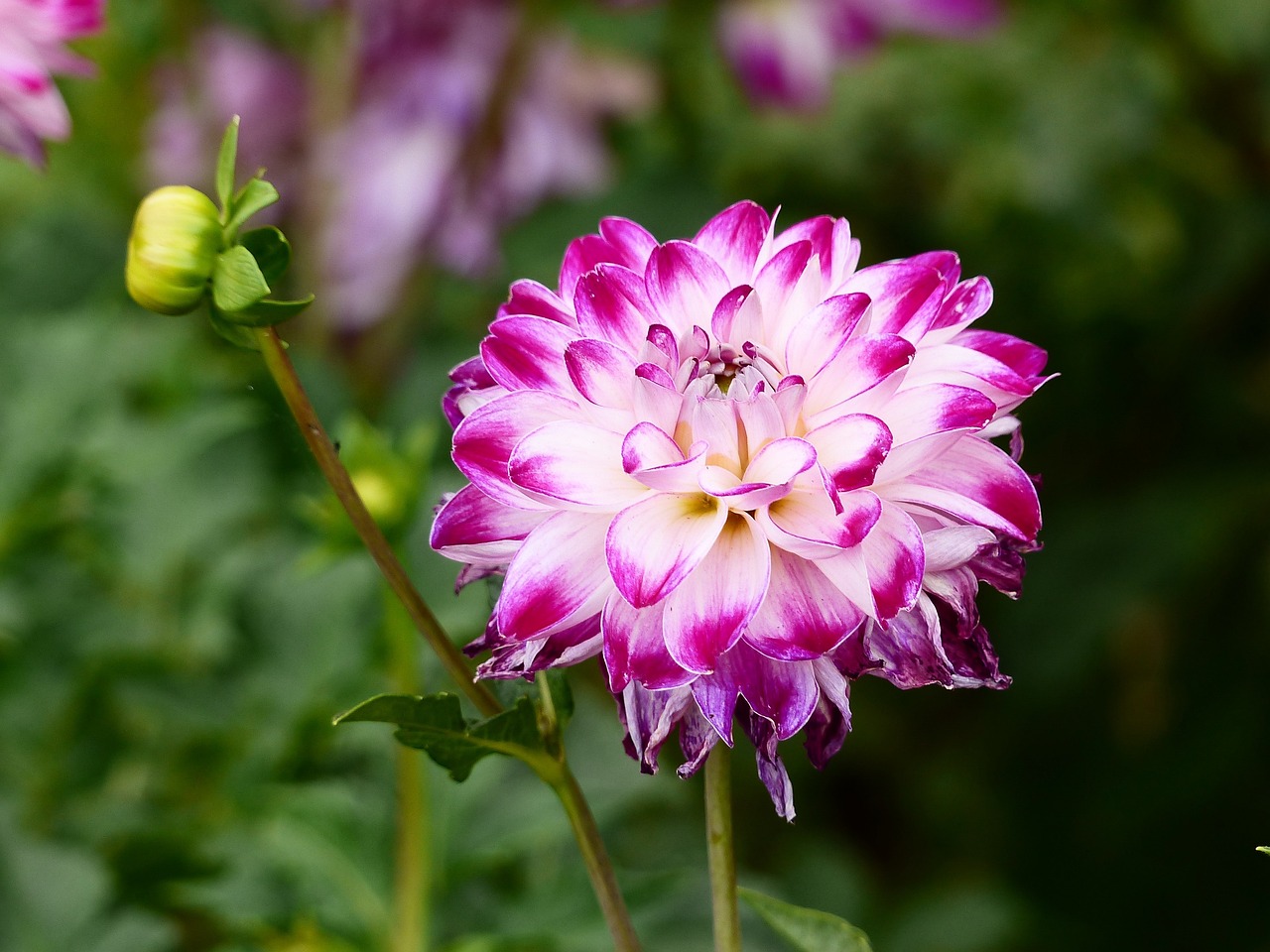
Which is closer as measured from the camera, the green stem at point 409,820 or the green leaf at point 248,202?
the green leaf at point 248,202

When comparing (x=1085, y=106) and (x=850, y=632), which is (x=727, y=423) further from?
(x=1085, y=106)

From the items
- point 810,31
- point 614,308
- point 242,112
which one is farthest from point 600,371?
point 242,112

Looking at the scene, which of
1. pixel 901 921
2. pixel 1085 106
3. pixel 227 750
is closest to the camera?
pixel 227 750

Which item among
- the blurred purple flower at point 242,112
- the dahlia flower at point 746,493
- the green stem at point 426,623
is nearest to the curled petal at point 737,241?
the dahlia flower at point 746,493

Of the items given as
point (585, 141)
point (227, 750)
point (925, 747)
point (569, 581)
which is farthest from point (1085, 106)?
point (569, 581)

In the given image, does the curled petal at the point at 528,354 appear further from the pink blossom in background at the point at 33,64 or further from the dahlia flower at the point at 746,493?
the pink blossom in background at the point at 33,64

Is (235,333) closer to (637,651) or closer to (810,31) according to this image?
(637,651)

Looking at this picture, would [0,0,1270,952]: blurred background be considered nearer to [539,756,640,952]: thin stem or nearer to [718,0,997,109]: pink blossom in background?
[718,0,997,109]: pink blossom in background
